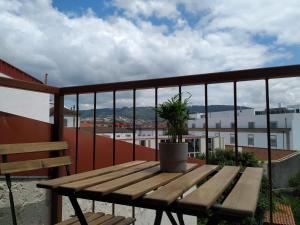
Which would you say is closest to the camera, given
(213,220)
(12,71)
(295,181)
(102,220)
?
(213,220)

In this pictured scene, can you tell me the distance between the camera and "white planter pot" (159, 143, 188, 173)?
1.58 m

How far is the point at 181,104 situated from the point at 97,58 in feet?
23.2

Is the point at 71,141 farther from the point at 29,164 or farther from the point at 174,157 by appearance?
the point at 174,157

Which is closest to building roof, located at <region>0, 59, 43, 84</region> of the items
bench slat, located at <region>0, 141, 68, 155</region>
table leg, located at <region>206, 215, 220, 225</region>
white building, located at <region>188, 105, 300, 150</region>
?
bench slat, located at <region>0, 141, 68, 155</region>

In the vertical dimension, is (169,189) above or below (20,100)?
below

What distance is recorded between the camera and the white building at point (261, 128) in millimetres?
39844

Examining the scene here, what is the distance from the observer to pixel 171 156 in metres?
1.59

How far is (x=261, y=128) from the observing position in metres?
43.0

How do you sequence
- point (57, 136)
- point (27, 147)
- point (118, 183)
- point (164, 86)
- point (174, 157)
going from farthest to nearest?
1. point (57, 136)
2. point (164, 86)
3. point (27, 147)
4. point (174, 157)
5. point (118, 183)

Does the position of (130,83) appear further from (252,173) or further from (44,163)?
(252,173)

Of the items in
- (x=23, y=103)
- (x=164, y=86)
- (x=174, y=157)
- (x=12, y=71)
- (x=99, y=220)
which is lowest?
(x=99, y=220)

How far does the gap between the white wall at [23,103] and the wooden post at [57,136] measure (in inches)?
193

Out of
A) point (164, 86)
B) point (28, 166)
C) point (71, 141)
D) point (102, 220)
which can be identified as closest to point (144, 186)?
point (102, 220)

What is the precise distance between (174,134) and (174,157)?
0.46 ft
